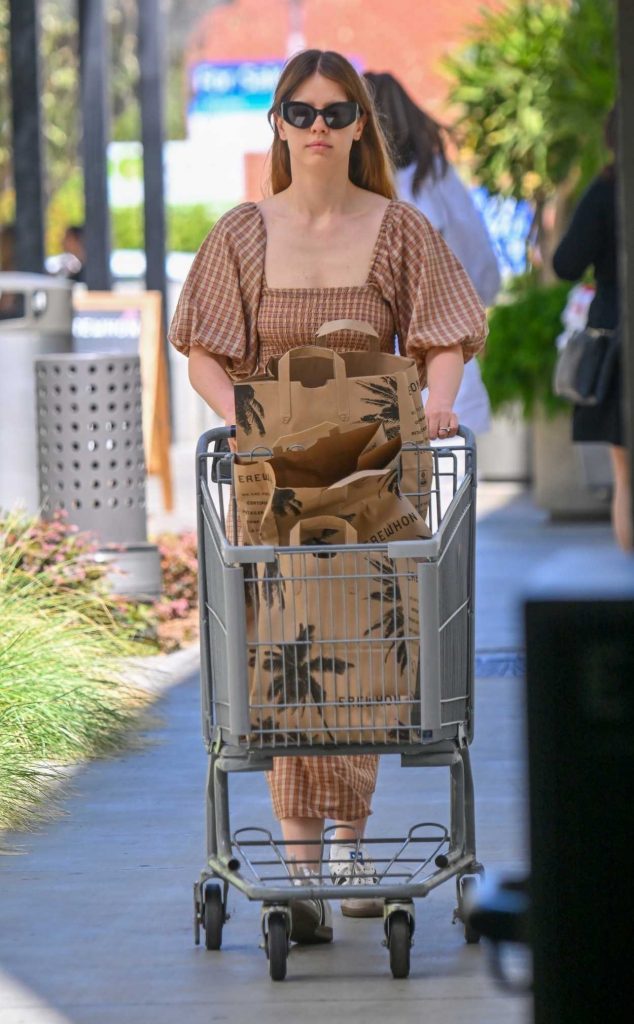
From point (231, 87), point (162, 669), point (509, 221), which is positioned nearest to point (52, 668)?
point (162, 669)

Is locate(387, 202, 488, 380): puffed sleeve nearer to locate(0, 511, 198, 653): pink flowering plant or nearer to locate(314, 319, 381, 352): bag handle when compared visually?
locate(314, 319, 381, 352): bag handle

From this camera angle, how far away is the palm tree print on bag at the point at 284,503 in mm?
4102

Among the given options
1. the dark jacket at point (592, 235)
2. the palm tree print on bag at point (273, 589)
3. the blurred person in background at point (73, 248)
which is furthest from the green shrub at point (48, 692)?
the blurred person in background at point (73, 248)

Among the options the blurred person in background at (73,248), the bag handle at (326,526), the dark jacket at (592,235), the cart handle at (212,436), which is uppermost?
the blurred person in background at (73,248)

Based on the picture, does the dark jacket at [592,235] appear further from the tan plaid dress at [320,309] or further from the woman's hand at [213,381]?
the woman's hand at [213,381]

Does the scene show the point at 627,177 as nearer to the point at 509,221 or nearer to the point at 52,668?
the point at 52,668

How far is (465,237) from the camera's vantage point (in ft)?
23.3

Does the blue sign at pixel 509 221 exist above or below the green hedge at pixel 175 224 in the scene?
below

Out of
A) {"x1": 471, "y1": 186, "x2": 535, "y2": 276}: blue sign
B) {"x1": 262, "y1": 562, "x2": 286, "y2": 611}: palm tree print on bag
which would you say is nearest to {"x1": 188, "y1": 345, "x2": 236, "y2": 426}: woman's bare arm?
{"x1": 262, "y1": 562, "x2": 286, "y2": 611}: palm tree print on bag

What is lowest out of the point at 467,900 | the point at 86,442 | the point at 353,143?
the point at 467,900

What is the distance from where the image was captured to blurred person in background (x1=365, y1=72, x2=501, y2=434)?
22.2 feet

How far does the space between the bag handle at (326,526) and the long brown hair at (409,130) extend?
2.90 m

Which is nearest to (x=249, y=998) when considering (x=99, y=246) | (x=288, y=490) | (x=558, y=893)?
(x=288, y=490)

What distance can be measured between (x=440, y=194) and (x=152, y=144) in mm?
10954
